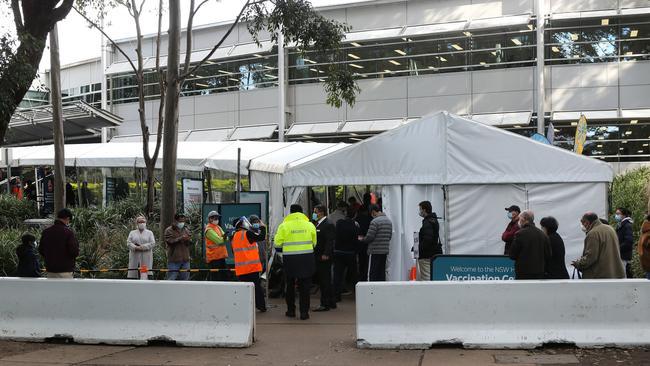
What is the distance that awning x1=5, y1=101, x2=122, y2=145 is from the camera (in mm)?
25984

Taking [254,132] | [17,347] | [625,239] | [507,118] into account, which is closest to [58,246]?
[17,347]

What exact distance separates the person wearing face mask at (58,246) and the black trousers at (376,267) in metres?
5.23

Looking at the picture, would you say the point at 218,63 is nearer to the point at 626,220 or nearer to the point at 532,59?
the point at 532,59

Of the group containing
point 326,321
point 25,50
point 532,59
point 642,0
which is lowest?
point 326,321

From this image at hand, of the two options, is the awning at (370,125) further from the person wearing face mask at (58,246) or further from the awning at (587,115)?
the person wearing face mask at (58,246)

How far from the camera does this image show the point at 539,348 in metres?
9.17

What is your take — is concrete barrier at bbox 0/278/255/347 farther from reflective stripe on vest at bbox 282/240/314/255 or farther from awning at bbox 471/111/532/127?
awning at bbox 471/111/532/127

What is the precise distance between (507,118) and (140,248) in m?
20.0

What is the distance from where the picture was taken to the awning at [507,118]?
30.1 metres

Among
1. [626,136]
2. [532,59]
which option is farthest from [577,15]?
[626,136]

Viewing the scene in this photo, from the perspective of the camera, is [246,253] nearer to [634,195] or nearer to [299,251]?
[299,251]

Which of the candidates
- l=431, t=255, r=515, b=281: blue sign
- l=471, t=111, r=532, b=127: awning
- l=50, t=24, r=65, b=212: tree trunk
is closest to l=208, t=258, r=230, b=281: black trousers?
l=431, t=255, r=515, b=281: blue sign

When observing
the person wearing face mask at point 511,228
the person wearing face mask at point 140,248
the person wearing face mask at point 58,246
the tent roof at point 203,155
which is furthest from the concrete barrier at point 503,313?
the tent roof at point 203,155

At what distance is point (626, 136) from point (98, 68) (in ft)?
107
